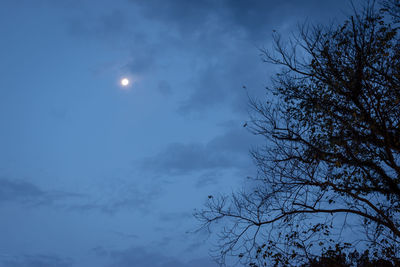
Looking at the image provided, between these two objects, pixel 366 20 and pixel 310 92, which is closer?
pixel 366 20

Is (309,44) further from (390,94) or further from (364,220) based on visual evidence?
(364,220)

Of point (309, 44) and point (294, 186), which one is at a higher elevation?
point (309, 44)

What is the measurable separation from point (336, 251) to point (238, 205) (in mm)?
3438

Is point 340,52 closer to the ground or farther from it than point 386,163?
farther from it

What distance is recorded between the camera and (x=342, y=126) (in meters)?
9.97

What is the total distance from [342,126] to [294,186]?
7.86ft

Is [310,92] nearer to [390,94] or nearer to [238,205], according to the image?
[390,94]

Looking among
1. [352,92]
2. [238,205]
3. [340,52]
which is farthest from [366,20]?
[238,205]

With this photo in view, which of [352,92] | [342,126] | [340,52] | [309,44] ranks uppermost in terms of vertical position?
[309,44]

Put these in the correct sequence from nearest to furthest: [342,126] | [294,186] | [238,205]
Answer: [342,126] → [294,186] → [238,205]

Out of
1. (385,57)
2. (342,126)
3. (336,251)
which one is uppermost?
(385,57)

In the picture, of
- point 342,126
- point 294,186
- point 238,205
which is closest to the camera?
point 342,126

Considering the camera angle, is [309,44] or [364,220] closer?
[364,220]

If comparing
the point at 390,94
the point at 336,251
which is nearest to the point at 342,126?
the point at 390,94
